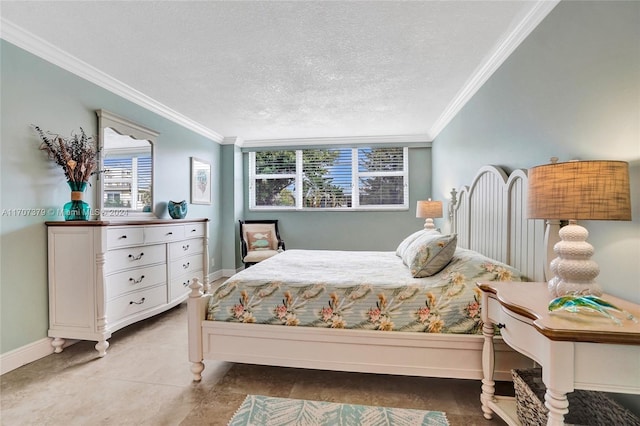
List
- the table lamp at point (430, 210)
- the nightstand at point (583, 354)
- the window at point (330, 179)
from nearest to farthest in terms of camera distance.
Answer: the nightstand at point (583, 354), the table lamp at point (430, 210), the window at point (330, 179)

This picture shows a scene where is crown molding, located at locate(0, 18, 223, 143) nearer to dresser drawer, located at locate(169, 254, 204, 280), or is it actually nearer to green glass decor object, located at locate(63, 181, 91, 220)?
green glass decor object, located at locate(63, 181, 91, 220)

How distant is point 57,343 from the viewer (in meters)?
2.36

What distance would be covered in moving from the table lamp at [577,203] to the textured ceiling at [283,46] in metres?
1.28

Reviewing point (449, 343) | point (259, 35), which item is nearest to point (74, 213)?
point (259, 35)

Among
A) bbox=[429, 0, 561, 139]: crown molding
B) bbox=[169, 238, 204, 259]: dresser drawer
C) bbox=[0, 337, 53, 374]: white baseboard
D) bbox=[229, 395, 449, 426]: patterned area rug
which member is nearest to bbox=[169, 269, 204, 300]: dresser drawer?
bbox=[169, 238, 204, 259]: dresser drawer

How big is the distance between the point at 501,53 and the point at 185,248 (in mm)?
3582

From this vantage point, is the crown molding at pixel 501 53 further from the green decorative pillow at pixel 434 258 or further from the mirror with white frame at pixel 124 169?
the mirror with white frame at pixel 124 169

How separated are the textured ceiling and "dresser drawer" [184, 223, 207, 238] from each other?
145 cm

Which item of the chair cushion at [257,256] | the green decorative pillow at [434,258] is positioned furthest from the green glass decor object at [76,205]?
the green decorative pillow at [434,258]

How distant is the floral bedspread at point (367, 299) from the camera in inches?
69.4

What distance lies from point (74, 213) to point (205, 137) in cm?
254

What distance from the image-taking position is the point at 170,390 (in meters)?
1.88

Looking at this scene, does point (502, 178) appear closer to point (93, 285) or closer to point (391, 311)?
point (391, 311)

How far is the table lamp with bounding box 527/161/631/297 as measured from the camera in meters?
1.06
